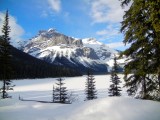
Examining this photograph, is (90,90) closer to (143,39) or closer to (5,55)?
(5,55)

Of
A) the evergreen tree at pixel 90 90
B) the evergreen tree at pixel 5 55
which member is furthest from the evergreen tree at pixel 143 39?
the evergreen tree at pixel 90 90

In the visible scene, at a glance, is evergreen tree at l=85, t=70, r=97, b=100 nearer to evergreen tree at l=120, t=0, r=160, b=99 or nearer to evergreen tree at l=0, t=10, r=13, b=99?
evergreen tree at l=0, t=10, r=13, b=99

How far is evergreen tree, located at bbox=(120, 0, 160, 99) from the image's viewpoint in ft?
42.8

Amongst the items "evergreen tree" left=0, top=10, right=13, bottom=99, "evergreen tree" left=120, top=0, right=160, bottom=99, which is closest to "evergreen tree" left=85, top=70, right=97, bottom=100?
"evergreen tree" left=0, top=10, right=13, bottom=99

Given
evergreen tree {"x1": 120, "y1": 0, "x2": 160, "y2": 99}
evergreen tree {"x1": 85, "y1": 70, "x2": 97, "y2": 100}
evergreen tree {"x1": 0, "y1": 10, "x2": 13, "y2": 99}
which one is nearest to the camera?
evergreen tree {"x1": 120, "y1": 0, "x2": 160, "y2": 99}

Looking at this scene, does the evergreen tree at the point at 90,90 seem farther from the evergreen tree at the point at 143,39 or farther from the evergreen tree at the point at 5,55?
the evergreen tree at the point at 143,39

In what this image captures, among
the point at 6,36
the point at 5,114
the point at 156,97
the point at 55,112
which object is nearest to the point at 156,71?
the point at 156,97

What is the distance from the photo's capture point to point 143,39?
14289mm

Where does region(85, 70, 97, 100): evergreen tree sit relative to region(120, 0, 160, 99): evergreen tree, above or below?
below

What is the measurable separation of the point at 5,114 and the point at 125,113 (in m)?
6.08

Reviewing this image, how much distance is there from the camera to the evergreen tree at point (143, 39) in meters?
13.0

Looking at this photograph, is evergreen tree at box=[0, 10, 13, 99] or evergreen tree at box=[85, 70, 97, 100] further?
evergreen tree at box=[85, 70, 97, 100]

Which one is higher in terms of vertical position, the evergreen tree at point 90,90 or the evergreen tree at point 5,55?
the evergreen tree at point 5,55

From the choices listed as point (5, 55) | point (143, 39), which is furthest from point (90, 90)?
point (143, 39)
